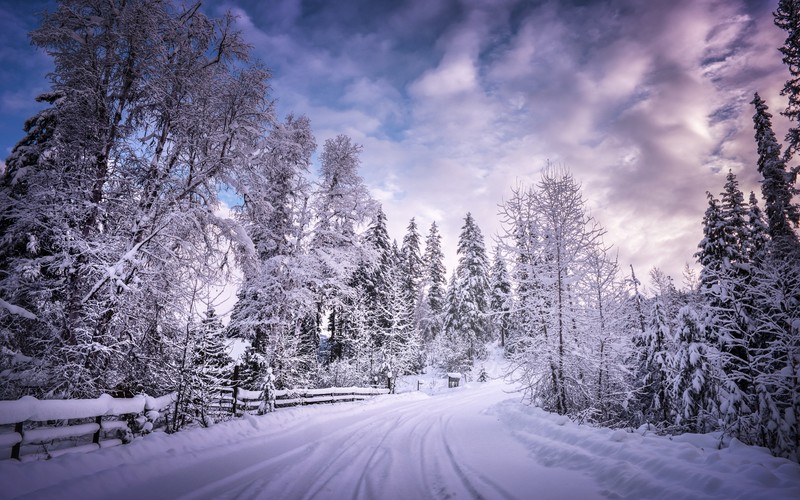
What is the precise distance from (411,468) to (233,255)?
793 centimetres

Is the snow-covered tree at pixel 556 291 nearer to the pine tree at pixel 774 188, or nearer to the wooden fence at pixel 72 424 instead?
the pine tree at pixel 774 188

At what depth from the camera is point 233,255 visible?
1020 cm

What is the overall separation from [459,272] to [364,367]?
18.4m

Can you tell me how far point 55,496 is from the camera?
393 cm

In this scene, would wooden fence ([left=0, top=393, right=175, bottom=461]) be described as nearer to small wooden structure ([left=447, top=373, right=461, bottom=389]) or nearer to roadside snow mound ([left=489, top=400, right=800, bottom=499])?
roadside snow mound ([left=489, top=400, right=800, bottom=499])

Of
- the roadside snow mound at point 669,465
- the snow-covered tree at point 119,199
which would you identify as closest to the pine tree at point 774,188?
the roadside snow mound at point 669,465

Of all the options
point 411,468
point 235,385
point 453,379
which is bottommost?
point 453,379

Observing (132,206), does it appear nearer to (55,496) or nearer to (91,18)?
(91,18)

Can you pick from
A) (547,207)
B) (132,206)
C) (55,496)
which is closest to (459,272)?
(547,207)

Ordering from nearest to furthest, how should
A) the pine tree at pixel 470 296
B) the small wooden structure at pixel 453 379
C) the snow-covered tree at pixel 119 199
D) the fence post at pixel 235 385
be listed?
the snow-covered tree at pixel 119 199
the fence post at pixel 235 385
the small wooden structure at pixel 453 379
the pine tree at pixel 470 296

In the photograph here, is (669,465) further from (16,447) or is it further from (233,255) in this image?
(233,255)

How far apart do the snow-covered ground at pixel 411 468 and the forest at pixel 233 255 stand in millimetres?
1660

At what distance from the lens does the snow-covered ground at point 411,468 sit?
4051mm

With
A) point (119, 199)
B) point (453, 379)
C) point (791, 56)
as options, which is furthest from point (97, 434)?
point (453, 379)
